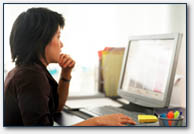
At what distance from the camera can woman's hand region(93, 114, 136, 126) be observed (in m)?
1.33

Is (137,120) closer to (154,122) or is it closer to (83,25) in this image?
(154,122)

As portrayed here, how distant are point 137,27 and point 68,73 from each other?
18.2 inches

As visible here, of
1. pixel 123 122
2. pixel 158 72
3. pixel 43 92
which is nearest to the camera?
pixel 43 92

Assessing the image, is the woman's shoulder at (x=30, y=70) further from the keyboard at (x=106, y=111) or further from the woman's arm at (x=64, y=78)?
the keyboard at (x=106, y=111)

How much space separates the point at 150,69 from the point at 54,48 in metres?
0.48

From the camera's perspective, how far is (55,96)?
147 centimetres

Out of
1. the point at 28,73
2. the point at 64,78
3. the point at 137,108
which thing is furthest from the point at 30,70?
the point at 137,108

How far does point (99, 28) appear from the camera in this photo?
161 centimetres

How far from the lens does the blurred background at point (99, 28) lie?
1442 mm

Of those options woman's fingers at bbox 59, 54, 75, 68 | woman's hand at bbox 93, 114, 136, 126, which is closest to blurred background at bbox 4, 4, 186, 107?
woman's fingers at bbox 59, 54, 75, 68

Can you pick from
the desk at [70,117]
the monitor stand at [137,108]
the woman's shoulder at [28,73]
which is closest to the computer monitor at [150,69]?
the monitor stand at [137,108]

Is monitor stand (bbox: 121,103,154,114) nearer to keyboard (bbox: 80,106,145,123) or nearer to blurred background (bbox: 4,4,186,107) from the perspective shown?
keyboard (bbox: 80,106,145,123)

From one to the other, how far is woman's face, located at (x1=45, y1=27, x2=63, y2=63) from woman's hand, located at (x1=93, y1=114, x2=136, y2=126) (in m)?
0.35

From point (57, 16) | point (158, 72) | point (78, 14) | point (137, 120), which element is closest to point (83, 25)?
point (78, 14)
